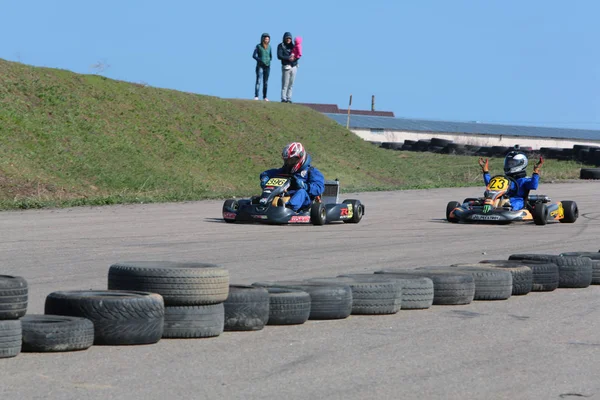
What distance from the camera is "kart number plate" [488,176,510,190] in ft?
56.9

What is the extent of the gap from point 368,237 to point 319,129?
2009 centimetres

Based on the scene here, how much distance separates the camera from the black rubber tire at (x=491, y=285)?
862cm

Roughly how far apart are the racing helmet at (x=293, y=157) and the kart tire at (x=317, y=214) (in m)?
0.63

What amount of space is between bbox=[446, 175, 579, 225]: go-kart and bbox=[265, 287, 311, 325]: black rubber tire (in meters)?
10.3

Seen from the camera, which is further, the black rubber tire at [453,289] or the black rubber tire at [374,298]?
the black rubber tire at [453,289]

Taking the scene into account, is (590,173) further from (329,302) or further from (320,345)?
(320,345)

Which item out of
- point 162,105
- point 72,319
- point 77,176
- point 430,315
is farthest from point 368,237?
point 162,105

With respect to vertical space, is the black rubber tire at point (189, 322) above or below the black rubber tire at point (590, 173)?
below

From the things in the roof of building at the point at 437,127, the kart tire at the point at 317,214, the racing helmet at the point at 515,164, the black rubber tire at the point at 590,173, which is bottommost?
the kart tire at the point at 317,214

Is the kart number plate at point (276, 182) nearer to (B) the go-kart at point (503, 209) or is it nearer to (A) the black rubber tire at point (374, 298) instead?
(B) the go-kart at point (503, 209)

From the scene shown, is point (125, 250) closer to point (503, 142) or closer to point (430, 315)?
point (430, 315)

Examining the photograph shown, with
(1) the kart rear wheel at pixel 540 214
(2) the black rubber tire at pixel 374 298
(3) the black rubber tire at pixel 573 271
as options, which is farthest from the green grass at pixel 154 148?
(2) the black rubber tire at pixel 374 298

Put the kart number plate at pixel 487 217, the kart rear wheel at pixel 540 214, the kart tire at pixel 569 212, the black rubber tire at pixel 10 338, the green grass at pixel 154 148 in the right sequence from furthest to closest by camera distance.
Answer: the green grass at pixel 154 148 < the kart tire at pixel 569 212 < the kart rear wheel at pixel 540 214 < the kart number plate at pixel 487 217 < the black rubber tire at pixel 10 338

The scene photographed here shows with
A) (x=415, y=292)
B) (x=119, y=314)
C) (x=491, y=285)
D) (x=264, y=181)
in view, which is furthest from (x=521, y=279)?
(x=264, y=181)
